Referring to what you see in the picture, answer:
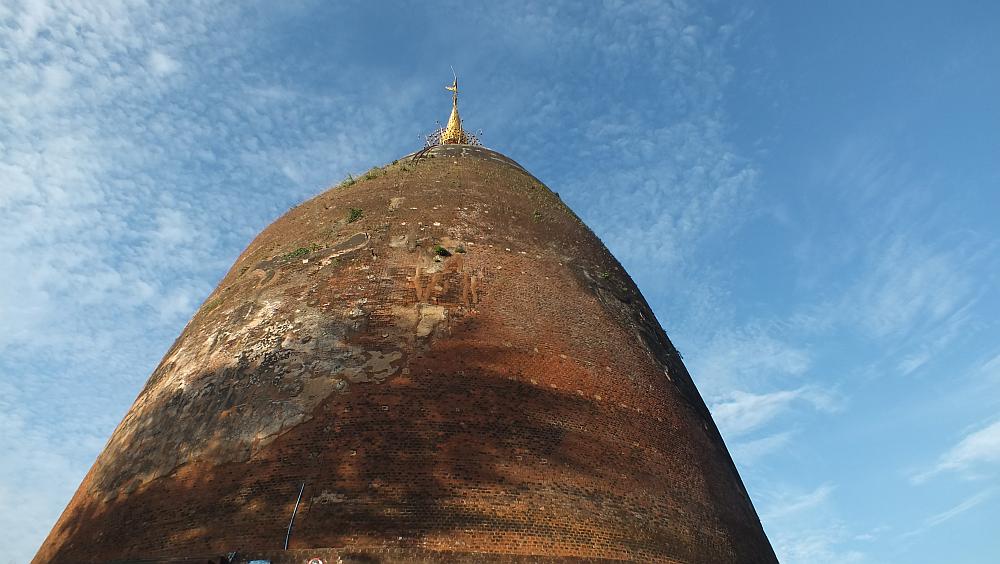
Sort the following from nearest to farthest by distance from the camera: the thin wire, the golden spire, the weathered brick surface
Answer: the thin wire → the weathered brick surface → the golden spire

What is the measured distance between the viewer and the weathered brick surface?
10391 millimetres

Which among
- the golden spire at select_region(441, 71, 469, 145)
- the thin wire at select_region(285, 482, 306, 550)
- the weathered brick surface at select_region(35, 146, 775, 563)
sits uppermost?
the golden spire at select_region(441, 71, 469, 145)

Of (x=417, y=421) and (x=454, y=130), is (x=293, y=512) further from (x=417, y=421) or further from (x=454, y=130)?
(x=454, y=130)

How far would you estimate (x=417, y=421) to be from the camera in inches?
447

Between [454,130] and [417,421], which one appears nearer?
[417,421]

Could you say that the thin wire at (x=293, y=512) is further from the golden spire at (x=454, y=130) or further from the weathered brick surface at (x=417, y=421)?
the golden spire at (x=454, y=130)

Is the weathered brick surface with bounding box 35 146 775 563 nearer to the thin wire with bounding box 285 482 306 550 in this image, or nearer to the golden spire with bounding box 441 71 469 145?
the thin wire with bounding box 285 482 306 550

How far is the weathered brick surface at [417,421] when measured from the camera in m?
10.4

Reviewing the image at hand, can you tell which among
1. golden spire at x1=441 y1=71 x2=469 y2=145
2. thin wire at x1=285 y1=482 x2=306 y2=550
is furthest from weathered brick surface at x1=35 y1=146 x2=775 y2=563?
golden spire at x1=441 y1=71 x2=469 y2=145

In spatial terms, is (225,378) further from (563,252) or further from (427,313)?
(563,252)

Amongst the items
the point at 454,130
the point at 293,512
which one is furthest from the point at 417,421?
the point at 454,130

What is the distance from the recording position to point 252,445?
1140cm

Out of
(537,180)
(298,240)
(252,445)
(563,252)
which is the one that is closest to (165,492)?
(252,445)

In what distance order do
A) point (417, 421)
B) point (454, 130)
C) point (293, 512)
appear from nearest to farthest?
point (293, 512) → point (417, 421) → point (454, 130)
